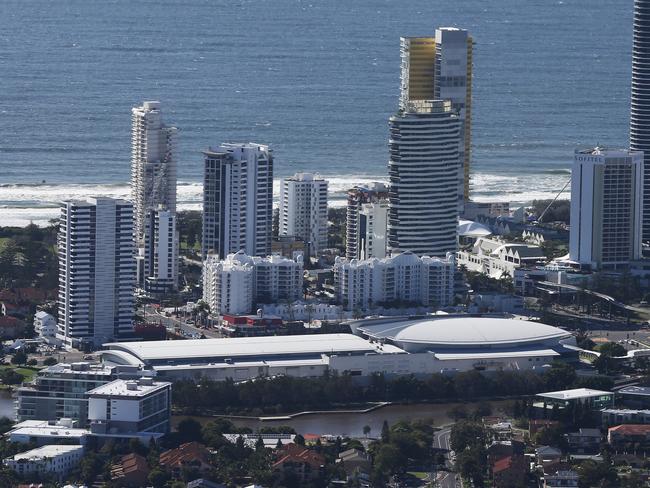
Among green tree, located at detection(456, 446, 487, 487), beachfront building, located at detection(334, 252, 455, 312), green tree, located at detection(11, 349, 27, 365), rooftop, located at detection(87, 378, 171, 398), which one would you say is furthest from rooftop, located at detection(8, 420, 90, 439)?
beachfront building, located at detection(334, 252, 455, 312)

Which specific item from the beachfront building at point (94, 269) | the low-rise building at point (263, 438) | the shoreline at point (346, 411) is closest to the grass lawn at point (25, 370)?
the beachfront building at point (94, 269)

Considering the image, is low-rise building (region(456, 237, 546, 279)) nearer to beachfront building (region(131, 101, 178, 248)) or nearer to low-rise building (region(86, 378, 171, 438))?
beachfront building (region(131, 101, 178, 248))

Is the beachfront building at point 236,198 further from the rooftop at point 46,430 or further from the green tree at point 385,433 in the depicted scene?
the rooftop at point 46,430

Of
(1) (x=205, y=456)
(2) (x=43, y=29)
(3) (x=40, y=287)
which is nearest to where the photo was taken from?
(1) (x=205, y=456)

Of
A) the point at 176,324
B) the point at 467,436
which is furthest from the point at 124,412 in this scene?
the point at 176,324

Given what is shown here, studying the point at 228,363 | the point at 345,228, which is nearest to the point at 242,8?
the point at 345,228

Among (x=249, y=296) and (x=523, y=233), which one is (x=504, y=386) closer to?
(x=249, y=296)
